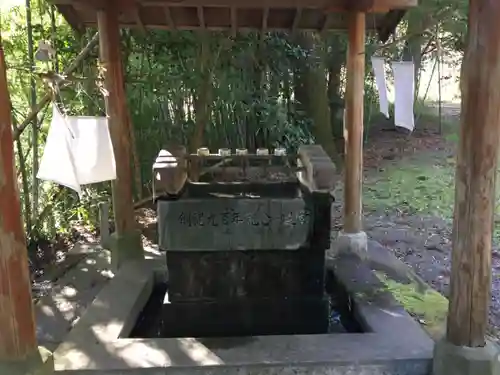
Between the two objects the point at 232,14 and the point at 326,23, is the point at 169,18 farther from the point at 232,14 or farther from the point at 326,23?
the point at 326,23

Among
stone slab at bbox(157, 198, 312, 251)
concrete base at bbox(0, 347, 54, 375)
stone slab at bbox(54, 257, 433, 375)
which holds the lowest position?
stone slab at bbox(54, 257, 433, 375)

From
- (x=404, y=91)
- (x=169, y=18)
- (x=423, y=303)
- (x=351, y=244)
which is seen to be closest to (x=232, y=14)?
(x=169, y=18)

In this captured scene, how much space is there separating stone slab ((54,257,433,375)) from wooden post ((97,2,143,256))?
4.70 feet

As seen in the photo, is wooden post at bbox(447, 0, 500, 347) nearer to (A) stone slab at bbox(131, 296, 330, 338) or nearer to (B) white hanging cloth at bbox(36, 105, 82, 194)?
(A) stone slab at bbox(131, 296, 330, 338)

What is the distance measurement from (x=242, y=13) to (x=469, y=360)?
4.04 meters

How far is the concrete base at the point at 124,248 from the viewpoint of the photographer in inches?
190

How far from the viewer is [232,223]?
3.90m

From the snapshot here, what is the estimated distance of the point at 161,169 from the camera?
396 cm

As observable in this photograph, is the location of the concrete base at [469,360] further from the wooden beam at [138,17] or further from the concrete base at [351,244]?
the wooden beam at [138,17]

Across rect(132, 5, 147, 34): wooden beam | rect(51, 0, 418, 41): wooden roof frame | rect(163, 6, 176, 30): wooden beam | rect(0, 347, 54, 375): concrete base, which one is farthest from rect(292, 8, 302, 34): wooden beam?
rect(0, 347, 54, 375): concrete base

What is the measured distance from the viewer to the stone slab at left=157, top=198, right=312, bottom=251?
12.7ft

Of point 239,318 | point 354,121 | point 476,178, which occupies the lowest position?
point 239,318

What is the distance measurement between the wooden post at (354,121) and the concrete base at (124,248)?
2.05 m

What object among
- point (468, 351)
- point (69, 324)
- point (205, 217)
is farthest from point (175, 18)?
point (468, 351)
